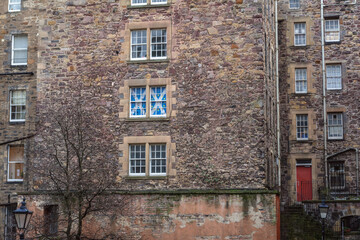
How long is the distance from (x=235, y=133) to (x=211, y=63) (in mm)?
3172

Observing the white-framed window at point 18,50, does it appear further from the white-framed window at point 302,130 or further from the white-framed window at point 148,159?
the white-framed window at point 302,130

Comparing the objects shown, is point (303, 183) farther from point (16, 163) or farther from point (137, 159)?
point (16, 163)

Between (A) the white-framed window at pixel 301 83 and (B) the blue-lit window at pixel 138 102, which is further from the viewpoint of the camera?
(A) the white-framed window at pixel 301 83

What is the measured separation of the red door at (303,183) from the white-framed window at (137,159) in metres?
13.2

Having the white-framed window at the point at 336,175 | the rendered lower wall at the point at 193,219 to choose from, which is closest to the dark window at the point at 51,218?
the rendered lower wall at the point at 193,219

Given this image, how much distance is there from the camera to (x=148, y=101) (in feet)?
92.2

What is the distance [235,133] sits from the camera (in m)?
27.0

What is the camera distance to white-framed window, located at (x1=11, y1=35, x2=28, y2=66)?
114 feet

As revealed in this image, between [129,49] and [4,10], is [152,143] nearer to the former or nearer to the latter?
[129,49]

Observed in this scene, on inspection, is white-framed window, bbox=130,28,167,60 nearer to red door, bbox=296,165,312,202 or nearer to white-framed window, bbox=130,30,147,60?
white-framed window, bbox=130,30,147,60

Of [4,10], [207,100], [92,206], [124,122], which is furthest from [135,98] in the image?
[4,10]

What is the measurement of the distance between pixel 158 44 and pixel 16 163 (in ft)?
35.3

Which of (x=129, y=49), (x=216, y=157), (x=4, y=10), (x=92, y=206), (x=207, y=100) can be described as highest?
(x=4, y=10)

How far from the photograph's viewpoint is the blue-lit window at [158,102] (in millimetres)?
28000
